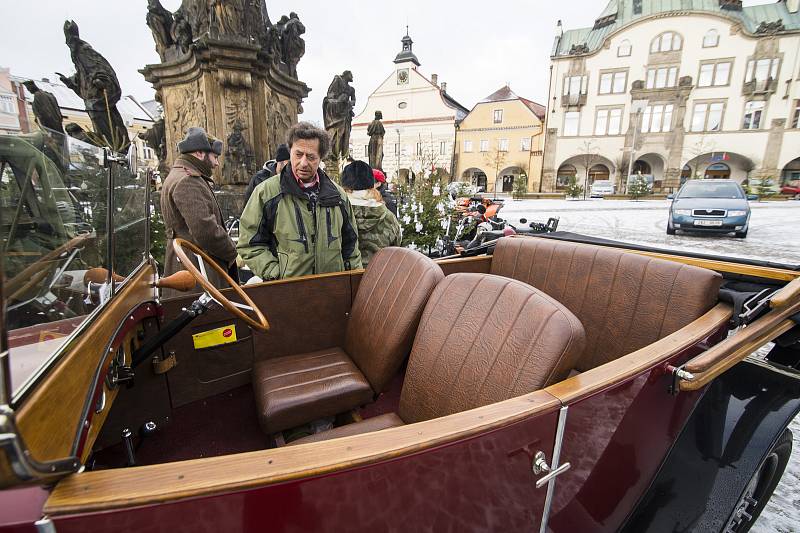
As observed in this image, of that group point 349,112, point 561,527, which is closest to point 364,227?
point 561,527

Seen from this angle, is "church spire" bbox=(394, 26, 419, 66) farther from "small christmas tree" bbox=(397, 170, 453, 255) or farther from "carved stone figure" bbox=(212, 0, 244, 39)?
"small christmas tree" bbox=(397, 170, 453, 255)

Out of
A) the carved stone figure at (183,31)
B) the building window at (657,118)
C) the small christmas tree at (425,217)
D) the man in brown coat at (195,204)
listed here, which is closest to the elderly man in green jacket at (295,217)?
the man in brown coat at (195,204)

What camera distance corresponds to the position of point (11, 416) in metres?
0.57

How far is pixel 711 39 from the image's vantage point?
30.0m

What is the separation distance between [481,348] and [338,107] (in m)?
9.63

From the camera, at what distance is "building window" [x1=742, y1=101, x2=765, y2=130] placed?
95.9 ft

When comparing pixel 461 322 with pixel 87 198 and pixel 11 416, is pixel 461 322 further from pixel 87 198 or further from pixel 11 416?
pixel 87 198

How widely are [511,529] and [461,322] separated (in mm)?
711

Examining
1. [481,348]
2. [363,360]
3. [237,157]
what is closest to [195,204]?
[363,360]

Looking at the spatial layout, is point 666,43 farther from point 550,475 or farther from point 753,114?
point 550,475

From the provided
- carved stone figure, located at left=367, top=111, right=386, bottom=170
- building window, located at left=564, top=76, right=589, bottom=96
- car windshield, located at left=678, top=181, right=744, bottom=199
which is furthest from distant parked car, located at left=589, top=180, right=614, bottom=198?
carved stone figure, located at left=367, top=111, right=386, bottom=170

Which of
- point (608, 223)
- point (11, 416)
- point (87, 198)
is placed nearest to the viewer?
point (11, 416)

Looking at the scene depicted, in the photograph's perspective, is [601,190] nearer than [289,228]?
No

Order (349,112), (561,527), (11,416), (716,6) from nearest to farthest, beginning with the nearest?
(11,416) → (561,527) → (349,112) → (716,6)
